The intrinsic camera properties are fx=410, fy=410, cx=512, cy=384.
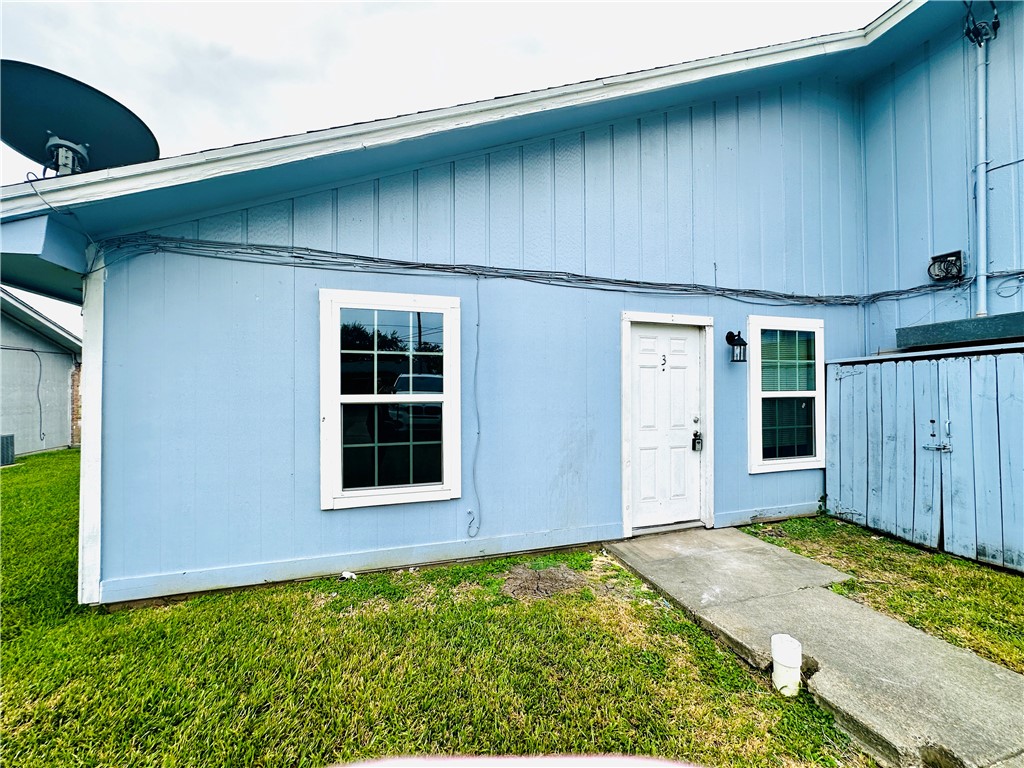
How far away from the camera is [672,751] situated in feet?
5.65

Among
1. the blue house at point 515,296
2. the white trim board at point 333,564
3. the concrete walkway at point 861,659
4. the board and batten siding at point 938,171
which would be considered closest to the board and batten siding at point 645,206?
the blue house at point 515,296

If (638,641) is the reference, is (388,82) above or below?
above

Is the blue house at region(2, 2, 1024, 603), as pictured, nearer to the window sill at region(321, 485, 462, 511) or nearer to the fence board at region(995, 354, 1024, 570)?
the window sill at region(321, 485, 462, 511)

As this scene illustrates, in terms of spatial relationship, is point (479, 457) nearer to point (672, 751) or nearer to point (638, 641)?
point (638, 641)

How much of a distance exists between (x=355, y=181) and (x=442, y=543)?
318cm

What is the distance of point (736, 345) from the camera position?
4.47m

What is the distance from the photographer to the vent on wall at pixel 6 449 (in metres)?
9.44

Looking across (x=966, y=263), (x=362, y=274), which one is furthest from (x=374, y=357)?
(x=966, y=263)

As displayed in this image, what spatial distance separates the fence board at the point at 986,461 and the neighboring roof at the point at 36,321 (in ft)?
53.7

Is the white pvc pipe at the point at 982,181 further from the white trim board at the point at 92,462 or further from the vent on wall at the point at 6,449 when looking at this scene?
the vent on wall at the point at 6,449

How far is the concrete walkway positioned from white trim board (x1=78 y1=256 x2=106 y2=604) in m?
4.03

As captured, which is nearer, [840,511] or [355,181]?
[355,181]

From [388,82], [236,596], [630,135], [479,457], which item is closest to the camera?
[236,596]

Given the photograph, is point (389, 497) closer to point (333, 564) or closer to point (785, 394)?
point (333, 564)
